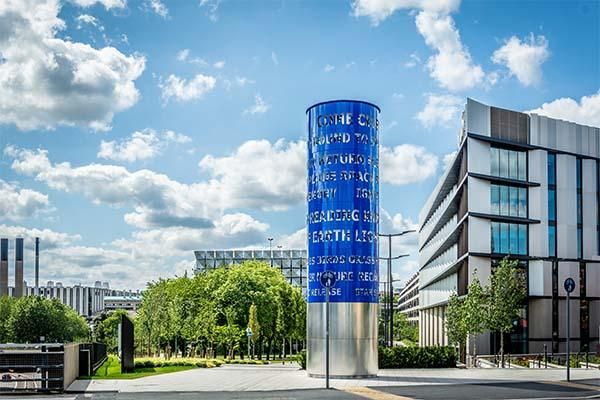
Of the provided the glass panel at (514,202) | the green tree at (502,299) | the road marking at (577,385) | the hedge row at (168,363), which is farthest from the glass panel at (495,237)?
the road marking at (577,385)

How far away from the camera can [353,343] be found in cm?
3145

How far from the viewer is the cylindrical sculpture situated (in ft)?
104

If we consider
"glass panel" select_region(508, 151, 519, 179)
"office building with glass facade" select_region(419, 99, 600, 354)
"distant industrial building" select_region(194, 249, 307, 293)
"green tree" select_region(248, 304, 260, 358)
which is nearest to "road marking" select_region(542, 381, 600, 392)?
"office building with glass facade" select_region(419, 99, 600, 354)

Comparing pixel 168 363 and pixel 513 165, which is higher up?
pixel 513 165

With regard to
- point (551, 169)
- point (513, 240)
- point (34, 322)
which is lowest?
point (34, 322)

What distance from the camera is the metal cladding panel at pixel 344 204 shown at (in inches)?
1251

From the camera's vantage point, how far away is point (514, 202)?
62.4 metres

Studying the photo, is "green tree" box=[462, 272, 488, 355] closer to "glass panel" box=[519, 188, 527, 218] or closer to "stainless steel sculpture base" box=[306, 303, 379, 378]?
"glass panel" box=[519, 188, 527, 218]

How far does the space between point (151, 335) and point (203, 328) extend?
7043 millimetres

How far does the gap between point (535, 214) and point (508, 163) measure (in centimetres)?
446

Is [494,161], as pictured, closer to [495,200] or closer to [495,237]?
[495,200]

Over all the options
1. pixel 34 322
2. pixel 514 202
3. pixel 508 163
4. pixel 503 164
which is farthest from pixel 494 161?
pixel 34 322

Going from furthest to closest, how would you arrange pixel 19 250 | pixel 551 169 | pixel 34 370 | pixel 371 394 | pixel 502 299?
pixel 19 250
pixel 551 169
pixel 502 299
pixel 34 370
pixel 371 394

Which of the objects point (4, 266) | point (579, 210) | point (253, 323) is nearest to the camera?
point (579, 210)
